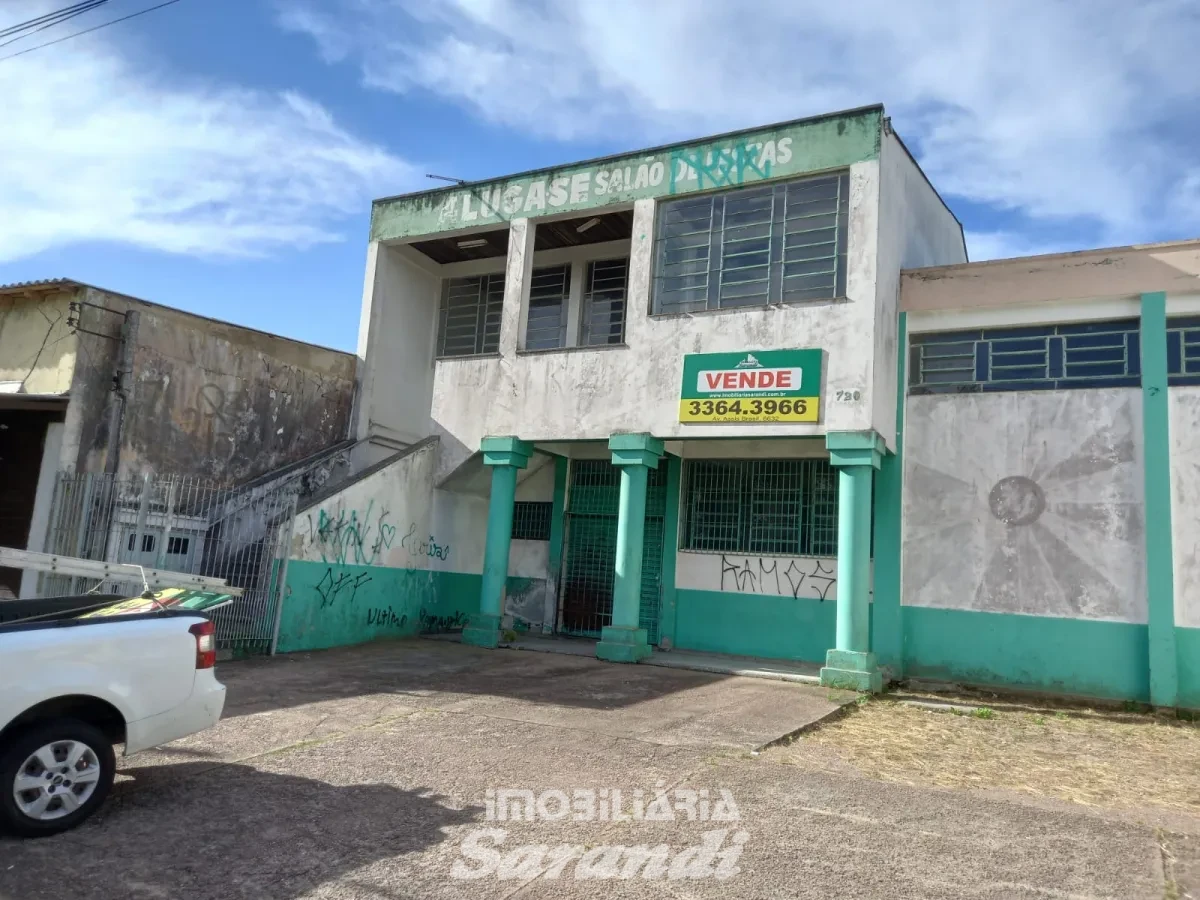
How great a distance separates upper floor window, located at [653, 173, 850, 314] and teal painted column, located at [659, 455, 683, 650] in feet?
8.83

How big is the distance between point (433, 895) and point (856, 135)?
10458 millimetres

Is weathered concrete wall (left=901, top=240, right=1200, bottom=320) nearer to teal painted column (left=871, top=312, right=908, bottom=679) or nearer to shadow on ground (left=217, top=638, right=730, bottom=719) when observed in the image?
teal painted column (left=871, top=312, right=908, bottom=679)

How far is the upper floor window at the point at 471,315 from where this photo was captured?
16547 millimetres

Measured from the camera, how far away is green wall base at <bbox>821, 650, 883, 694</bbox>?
10.6 meters

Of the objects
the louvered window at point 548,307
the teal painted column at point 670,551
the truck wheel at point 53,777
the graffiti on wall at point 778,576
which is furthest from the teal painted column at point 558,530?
the truck wheel at point 53,777

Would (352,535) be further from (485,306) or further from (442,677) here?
(485,306)

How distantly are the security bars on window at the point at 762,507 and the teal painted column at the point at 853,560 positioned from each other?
66.5 inches

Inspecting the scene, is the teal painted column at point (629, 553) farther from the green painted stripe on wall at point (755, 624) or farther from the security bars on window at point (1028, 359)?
the security bars on window at point (1028, 359)

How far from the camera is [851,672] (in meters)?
10.6

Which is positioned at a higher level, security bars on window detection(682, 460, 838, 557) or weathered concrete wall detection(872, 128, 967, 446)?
weathered concrete wall detection(872, 128, 967, 446)

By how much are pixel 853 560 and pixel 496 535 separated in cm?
526

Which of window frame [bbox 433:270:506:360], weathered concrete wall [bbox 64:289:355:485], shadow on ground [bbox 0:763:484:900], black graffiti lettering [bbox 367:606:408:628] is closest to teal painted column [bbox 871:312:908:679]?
black graffiti lettering [bbox 367:606:408:628]

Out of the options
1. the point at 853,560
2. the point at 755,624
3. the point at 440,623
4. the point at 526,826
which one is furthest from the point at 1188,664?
the point at 440,623

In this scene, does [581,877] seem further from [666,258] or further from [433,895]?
[666,258]
